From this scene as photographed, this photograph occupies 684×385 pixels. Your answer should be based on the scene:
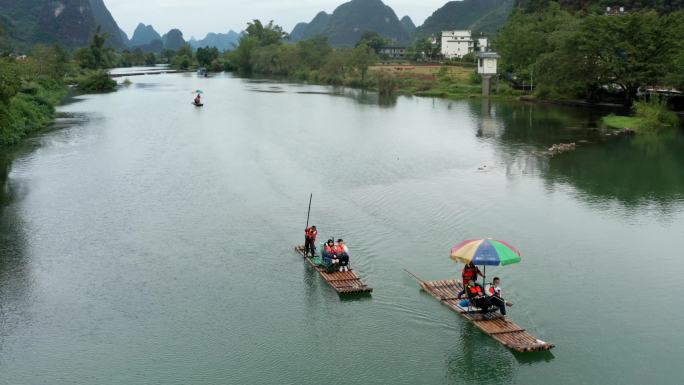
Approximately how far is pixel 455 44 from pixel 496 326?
448 ft

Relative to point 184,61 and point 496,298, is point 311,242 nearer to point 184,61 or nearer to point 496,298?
point 496,298

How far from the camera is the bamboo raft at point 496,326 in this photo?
1491cm

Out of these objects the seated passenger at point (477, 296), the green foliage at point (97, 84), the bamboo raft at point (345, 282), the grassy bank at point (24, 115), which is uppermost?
the green foliage at point (97, 84)

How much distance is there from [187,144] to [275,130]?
26.5ft

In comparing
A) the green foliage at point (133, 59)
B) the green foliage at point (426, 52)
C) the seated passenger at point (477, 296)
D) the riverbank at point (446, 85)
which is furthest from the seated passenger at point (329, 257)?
the green foliage at point (133, 59)

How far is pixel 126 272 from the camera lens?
66.8 ft

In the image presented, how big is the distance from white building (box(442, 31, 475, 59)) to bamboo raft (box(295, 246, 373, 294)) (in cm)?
13043

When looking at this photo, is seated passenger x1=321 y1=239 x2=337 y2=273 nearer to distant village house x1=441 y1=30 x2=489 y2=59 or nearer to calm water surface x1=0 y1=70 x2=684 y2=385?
calm water surface x1=0 y1=70 x2=684 y2=385

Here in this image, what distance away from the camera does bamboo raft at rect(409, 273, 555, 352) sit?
1491 cm

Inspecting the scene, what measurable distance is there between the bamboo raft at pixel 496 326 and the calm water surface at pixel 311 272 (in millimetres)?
293

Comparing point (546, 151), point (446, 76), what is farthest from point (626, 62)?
point (446, 76)

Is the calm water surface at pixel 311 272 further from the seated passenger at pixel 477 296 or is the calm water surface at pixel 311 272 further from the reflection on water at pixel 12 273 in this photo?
the seated passenger at pixel 477 296

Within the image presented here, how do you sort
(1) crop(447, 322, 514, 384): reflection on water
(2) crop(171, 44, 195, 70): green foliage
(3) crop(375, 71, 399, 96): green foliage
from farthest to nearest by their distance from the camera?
(2) crop(171, 44, 195, 70): green foliage < (3) crop(375, 71, 399, 96): green foliage < (1) crop(447, 322, 514, 384): reflection on water

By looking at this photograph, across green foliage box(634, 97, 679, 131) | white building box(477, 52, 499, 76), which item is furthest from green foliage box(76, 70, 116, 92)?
green foliage box(634, 97, 679, 131)
